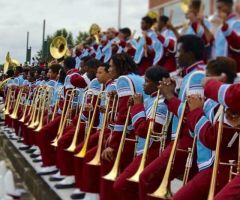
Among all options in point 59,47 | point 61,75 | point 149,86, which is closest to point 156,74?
point 149,86

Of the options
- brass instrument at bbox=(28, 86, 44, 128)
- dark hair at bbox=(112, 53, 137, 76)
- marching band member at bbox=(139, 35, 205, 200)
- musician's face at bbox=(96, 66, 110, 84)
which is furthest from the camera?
brass instrument at bbox=(28, 86, 44, 128)

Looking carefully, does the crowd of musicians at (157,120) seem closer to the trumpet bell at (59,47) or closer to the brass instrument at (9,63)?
the trumpet bell at (59,47)

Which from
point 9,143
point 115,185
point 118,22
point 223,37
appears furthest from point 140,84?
point 118,22

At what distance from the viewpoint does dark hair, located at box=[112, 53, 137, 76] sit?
566 centimetres

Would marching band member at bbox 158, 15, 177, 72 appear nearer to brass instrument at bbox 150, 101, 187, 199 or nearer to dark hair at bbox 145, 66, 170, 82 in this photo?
dark hair at bbox 145, 66, 170, 82

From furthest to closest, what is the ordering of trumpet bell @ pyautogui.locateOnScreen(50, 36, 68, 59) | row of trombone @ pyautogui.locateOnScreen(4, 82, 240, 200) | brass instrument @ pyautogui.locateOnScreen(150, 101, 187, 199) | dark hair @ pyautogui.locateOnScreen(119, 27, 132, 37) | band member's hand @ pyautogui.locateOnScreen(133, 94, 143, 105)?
trumpet bell @ pyautogui.locateOnScreen(50, 36, 68, 59) < dark hair @ pyautogui.locateOnScreen(119, 27, 132, 37) < band member's hand @ pyautogui.locateOnScreen(133, 94, 143, 105) < row of trombone @ pyautogui.locateOnScreen(4, 82, 240, 200) < brass instrument @ pyautogui.locateOnScreen(150, 101, 187, 199)

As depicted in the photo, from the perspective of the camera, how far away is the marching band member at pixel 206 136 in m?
3.42

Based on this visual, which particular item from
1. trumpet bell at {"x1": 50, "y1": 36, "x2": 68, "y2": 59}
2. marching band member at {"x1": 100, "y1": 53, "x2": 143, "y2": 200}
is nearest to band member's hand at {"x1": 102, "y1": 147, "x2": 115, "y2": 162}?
marching band member at {"x1": 100, "y1": 53, "x2": 143, "y2": 200}

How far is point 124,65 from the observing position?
566 centimetres

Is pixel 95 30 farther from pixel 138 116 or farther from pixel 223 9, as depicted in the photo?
pixel 138 116

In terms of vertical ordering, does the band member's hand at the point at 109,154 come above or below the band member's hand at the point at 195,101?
below

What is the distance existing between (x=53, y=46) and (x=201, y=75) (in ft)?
30.3

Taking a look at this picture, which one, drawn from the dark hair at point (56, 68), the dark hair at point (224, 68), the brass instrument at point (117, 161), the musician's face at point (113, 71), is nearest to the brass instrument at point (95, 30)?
the dark hair at point (56, 68)

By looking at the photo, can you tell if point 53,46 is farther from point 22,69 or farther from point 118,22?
point 118,22
